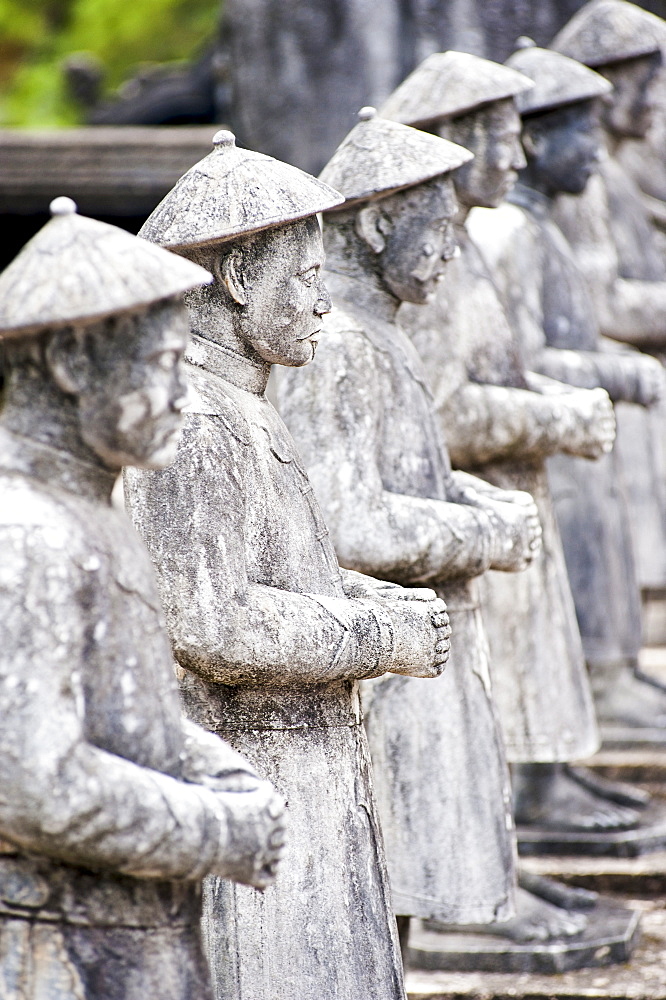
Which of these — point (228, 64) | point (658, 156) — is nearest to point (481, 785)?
point (658, 156)

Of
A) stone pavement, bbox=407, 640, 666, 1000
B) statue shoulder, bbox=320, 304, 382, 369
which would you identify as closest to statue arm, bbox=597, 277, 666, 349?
stone pavement, bbox=407, 640, 666, 1000

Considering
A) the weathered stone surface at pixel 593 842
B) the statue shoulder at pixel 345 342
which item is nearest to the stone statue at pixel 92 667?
the statue shoulder at pixel 345 342

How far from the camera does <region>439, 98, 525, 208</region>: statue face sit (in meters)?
4.37

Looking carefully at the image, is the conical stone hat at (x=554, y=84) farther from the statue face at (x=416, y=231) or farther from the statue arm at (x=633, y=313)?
the statue face at (x=416, y=231)

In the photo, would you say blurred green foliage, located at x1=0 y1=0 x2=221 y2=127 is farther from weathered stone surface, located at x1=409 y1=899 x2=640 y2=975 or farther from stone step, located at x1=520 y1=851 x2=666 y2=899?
weathered stone surface, located at x1=409 y1=899 x2=640 y2=975

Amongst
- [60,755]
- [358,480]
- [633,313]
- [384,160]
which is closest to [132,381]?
[60,755]

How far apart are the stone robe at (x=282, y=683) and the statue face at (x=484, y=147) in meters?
1.59

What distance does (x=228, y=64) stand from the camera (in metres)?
10.2

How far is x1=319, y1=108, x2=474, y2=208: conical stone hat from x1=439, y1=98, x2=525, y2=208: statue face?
71 centimetres

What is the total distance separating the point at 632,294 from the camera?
629 cm

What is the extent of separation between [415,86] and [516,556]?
1.40 metres

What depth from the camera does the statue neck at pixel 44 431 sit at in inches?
87.4

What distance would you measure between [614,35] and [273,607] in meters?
4.10

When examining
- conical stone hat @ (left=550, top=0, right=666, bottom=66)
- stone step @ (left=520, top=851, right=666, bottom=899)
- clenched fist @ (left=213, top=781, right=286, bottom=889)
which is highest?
clenched fist @ (left=213, top=781, right=286, bottom=889)
